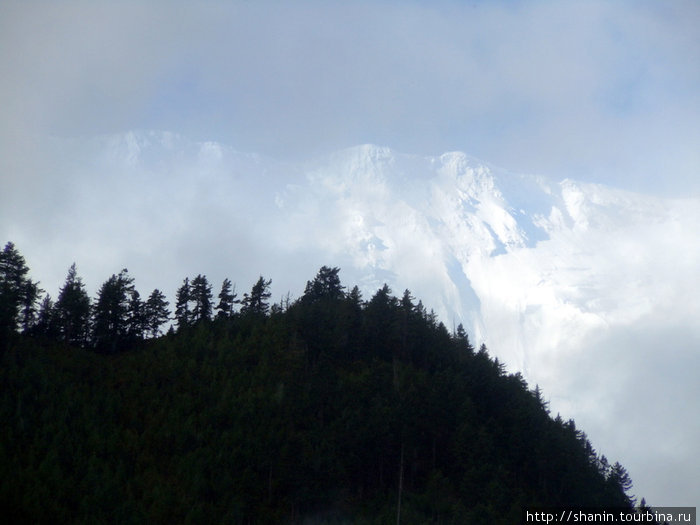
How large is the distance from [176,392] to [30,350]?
50.5 feet

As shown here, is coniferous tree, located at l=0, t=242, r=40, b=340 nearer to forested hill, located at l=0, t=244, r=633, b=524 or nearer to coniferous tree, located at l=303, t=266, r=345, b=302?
forested hill, located at l=0, t=244, r=633, b=524

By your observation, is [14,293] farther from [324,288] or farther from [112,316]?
[324,288]

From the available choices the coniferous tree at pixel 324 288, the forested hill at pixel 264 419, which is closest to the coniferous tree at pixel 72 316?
the forested hill at pixel 264 419

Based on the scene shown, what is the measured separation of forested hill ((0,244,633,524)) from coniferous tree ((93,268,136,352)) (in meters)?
0.19

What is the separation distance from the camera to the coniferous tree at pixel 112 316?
7094 centimetres

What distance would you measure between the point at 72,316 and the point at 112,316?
431cm

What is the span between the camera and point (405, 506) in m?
51.2

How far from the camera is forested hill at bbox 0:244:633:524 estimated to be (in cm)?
4722

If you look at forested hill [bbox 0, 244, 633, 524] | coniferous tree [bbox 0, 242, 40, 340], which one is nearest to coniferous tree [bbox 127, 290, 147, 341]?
forested hill [bbox 0, 244, 633, 524]

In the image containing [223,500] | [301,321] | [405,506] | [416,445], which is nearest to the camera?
[223,500]

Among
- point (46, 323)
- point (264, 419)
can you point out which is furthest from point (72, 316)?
point (264, 419)

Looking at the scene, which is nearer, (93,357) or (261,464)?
(261,464)

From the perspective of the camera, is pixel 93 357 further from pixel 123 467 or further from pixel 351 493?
pixel 351 493

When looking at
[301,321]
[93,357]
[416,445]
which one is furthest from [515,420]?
[93,357]
